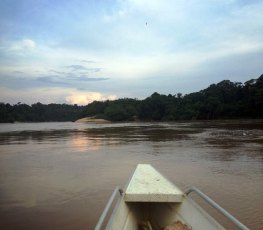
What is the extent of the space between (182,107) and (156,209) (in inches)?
3613

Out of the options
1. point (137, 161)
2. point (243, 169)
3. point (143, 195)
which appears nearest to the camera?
point (143, 195)

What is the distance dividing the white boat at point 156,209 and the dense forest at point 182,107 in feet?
220

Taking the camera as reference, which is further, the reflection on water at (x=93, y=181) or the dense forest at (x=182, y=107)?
the dense forest at (x=182, y=107)

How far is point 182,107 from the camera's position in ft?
315

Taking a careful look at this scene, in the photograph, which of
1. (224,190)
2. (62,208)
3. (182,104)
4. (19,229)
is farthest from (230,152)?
(182,104)

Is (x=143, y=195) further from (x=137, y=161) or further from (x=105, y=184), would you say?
(x=137, y=161)

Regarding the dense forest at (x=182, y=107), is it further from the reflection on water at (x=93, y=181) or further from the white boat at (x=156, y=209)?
the white boat at (x=156, y=209)

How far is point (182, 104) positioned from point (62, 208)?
93625 millimetres

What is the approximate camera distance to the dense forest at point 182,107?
250 feet

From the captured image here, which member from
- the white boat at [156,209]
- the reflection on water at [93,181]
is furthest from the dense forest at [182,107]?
the white boat at [156,209]

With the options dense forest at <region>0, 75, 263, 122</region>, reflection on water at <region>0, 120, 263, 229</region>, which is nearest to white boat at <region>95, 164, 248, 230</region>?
reflection on water at <region>0, 120, 263, 229</region>

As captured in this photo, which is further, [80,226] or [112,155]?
[112,155]

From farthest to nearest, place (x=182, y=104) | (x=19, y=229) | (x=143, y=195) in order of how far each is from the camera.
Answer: (x=182, y=104)
(x=19, y=229)
(x=143, y=195)

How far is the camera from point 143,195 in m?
4.73
